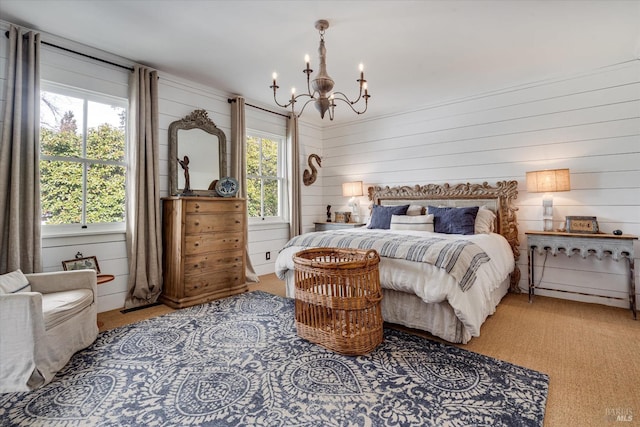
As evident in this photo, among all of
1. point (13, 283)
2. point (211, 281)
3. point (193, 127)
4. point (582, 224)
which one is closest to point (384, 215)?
point (582, 224)

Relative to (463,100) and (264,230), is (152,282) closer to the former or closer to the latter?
(264,230)

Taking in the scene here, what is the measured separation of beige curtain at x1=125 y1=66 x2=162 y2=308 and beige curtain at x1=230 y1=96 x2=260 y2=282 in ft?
3.31

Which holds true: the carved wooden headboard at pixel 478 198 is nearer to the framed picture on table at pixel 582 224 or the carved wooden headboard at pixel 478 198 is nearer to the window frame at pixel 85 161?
the framed picture on table at pixel 582 224

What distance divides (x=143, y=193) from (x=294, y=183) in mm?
2233

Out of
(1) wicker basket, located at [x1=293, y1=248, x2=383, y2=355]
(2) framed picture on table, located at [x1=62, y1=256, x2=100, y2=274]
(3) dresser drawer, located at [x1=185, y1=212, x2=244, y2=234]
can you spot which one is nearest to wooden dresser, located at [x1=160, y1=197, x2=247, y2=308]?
(3) dresser drawer, located at [x1=185, y1=212, x2=244, y2=234]

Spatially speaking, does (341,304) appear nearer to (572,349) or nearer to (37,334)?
(572,349)

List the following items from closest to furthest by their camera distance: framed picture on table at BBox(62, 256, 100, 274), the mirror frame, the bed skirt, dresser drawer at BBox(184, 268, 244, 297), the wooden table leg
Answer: the bed skirt → framed picture on table at BBox(62, 256, 100, 274) → dresser drawer at BBox(184, 268, 244, 297) → the wooden table leg → the mirror frame

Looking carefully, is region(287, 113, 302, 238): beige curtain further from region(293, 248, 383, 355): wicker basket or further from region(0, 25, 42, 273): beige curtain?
region(0, 25, 42, 273): beige curtain

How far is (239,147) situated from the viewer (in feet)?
13.5

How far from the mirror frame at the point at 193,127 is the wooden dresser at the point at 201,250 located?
0.31 m

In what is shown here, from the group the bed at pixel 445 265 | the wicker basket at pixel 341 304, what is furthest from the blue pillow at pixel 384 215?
the wicker basket at pixel 341 304

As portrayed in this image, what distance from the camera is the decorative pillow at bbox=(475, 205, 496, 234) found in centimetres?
345

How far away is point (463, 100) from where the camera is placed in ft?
13.4

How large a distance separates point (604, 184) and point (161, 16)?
4479mm
